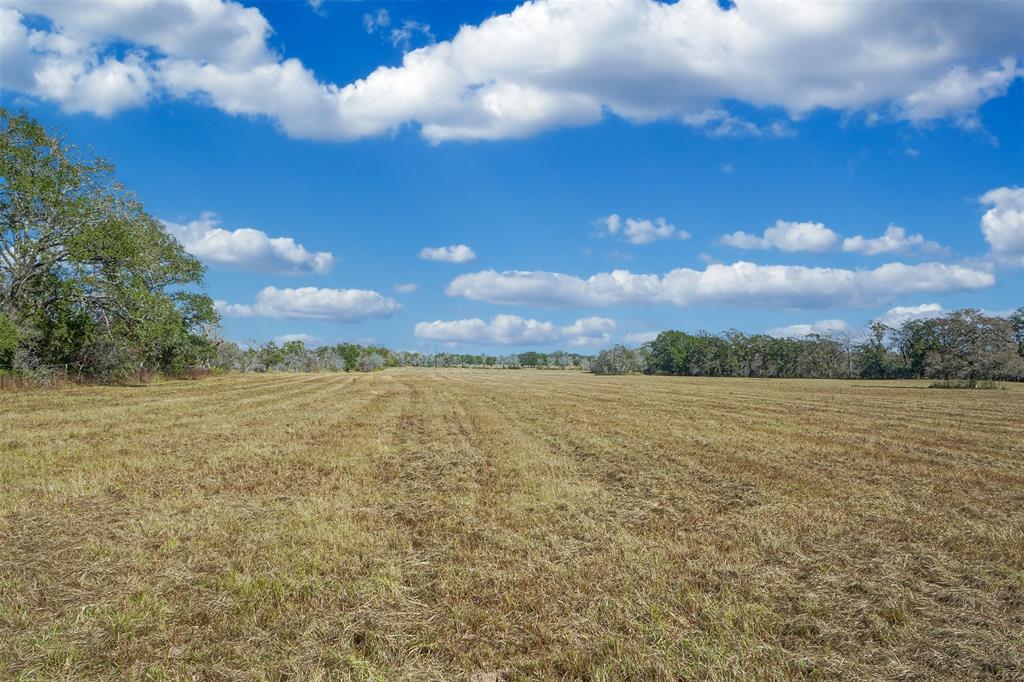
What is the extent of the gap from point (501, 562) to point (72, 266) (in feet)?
128

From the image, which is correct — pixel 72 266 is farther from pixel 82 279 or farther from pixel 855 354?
pixel 855 354

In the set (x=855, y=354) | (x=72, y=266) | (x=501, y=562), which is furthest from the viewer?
(x=855, y=354)

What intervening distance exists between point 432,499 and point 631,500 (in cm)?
331

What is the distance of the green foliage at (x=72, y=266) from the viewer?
31.8 metres

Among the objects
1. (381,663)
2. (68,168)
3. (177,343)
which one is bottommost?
(381,663)

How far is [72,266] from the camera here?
111 feet

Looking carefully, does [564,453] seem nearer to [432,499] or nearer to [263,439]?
[432,499]

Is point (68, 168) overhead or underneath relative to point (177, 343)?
overhead

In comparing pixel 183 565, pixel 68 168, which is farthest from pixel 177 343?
pixel 183 565

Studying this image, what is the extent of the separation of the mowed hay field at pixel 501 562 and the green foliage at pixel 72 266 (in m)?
24.8

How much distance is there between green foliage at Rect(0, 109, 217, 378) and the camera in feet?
104

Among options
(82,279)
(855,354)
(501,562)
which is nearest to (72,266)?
(82,279)

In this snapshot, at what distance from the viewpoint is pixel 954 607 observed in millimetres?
5445

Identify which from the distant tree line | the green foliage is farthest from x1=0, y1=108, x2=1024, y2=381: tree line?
the distant tree line
